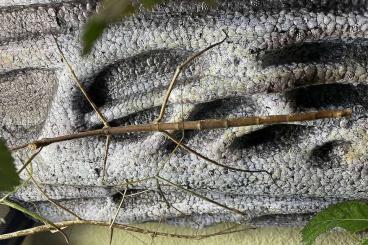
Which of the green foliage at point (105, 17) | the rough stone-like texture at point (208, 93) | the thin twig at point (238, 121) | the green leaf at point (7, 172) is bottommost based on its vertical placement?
the green leaf at point (7, 172)

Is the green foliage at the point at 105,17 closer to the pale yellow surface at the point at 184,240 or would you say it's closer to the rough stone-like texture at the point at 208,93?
the rough stone-like texture at the point at 208,93

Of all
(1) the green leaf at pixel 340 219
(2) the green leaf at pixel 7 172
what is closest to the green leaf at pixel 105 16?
(2) the green leaf at pixel 7 172

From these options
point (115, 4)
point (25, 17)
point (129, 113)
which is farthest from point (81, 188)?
point (115, 4)

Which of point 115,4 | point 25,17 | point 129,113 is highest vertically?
point 25,17

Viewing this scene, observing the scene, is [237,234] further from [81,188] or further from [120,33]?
[120,33]

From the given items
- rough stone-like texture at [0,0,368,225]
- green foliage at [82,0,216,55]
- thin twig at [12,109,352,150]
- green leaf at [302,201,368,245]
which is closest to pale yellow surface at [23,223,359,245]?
rough stone-like texture at [0,0,368,225]

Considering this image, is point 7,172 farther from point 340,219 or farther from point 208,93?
point 340,219
